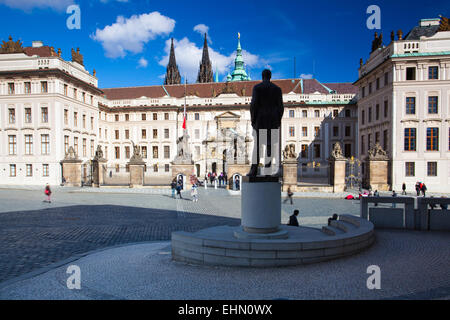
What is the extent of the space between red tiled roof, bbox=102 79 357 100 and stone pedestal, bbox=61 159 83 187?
28806mm

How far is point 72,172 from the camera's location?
33094 mm

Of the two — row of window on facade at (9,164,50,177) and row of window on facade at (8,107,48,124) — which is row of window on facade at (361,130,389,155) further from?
row of window on facade at (8,107,48,124)

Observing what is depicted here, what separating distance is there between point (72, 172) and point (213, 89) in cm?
3240

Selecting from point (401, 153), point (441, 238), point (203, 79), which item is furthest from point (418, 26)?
point (203, 79)

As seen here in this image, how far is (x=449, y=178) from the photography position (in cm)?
2859

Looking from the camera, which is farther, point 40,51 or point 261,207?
point 40,51

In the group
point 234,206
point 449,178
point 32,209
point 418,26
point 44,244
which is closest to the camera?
point 44,244

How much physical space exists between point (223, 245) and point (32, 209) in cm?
1572

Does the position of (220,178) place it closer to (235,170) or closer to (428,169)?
(235,170)

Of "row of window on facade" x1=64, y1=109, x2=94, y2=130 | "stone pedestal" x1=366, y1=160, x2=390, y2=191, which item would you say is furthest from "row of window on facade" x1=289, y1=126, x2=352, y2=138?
"row of window on facade" x1=64, y1=109, x2=94, y2=130

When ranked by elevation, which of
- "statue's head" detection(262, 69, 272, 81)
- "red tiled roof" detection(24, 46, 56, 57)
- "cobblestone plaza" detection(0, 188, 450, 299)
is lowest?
"cobblestone plaza" detection(0, 188, 450, 299)

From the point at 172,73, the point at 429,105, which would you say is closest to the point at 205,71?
the point at 172,73

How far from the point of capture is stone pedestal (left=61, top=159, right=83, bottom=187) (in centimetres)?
3300

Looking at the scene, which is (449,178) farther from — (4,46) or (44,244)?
(4,46)
